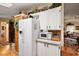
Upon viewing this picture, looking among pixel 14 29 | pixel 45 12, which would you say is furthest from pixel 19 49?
pixel 45 12

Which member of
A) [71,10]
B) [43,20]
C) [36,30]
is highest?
[71,10]

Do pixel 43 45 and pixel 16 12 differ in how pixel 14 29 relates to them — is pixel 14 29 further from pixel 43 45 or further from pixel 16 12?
pixel 43 45

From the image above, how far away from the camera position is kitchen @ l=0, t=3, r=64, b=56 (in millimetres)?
1790

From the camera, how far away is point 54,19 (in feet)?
5.98

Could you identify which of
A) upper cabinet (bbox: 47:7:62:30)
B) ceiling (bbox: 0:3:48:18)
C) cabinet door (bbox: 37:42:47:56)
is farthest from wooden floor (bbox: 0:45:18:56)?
upper cabinet (bbox: 47:7:62:30)

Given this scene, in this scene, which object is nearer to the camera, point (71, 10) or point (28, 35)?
point (71, 10)

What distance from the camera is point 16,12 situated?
1.81 m

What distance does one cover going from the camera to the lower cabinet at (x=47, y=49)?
5.94 ft

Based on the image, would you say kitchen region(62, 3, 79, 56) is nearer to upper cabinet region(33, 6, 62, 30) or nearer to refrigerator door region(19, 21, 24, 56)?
upper cabinet region(33, 6, 62, 30)

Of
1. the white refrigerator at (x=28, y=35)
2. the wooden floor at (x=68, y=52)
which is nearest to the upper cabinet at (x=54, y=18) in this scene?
the white refrigerator at (x=28, y=35)

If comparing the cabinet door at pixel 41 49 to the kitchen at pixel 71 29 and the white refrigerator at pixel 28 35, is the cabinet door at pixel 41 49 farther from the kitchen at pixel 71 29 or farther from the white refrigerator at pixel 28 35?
the kitchen at pixel 71 29

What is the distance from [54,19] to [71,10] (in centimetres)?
25

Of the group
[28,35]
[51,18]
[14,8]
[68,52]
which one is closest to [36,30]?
[28,35]

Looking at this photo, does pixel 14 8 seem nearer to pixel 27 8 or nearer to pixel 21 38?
pixel 27 8
